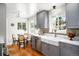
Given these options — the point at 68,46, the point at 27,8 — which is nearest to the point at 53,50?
the point at 68,46

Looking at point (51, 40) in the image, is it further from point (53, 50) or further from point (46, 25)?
point (46, 25)

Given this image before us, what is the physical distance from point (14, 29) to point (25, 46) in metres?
0.40

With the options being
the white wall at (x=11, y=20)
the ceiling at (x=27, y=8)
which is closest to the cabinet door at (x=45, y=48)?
the white wall at (x=11, y=20)

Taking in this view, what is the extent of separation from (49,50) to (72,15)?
2.77 ft

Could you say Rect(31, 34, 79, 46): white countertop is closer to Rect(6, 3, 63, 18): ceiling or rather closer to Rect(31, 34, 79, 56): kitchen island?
Rect(31, 34, 79, 56): kitchen island

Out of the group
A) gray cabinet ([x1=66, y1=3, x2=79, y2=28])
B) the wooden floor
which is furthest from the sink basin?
gray cabinet ([x1=66, y1=3, x2=79, y2=28])

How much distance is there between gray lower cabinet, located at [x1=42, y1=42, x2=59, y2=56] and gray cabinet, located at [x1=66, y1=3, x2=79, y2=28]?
528 mm

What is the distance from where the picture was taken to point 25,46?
286 cm

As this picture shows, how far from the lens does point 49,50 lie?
2.85 metres

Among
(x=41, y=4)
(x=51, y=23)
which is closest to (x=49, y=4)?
(x=41, y=4)

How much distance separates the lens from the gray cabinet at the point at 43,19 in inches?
112

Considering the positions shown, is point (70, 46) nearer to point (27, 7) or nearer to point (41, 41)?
point (41, 41)

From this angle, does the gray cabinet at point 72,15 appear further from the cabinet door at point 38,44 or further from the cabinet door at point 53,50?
the cabinet door at point 38,44

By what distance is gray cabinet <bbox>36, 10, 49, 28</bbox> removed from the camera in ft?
9.36
